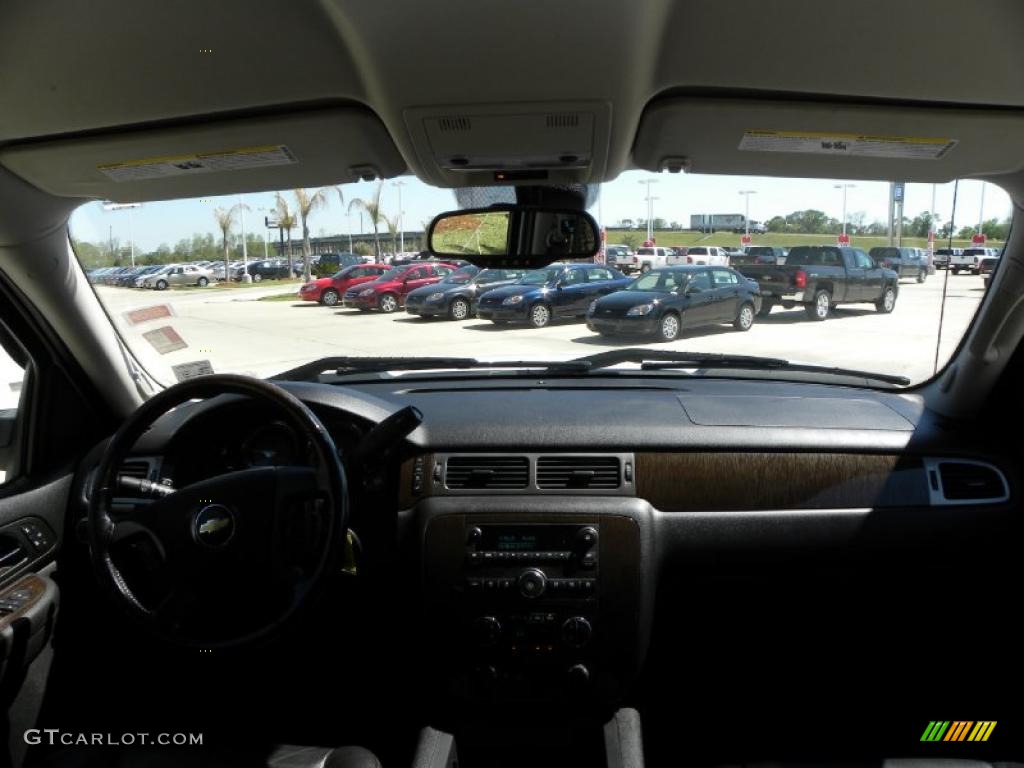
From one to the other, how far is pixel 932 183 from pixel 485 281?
198cm

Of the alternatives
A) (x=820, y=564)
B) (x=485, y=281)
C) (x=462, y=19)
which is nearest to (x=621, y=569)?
(x=820, y=564)

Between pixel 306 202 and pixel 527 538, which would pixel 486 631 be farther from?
pixel 306 202

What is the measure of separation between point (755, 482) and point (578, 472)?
0.68 meters

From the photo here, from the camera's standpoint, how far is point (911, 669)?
3295 millimetres

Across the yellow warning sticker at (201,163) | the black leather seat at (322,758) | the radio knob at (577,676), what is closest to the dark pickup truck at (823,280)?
the radio knob at (577,676)

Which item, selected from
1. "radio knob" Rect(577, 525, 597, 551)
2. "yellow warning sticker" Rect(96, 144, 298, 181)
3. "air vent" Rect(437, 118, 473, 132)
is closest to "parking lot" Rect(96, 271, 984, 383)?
"yellow warning sticker" Rect(96, 144, 298, 181)

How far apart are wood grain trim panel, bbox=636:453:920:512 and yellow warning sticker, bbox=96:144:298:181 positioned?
1853 mm

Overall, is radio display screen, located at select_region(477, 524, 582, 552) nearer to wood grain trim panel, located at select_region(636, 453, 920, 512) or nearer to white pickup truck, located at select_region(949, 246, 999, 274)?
wood grain trim panel, located at select_region(636, 453, 920, 512)

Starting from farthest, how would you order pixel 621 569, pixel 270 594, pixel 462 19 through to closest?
1. pixel 621 569
2. pixel 270 594
3. pixel 462 19

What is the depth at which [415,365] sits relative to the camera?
367 cm

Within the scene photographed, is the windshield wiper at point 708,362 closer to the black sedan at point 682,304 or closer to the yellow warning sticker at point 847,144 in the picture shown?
the black sedan at point 682,304

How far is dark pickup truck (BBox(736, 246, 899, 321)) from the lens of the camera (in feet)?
11.3

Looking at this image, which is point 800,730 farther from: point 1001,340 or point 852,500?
point 1001,340

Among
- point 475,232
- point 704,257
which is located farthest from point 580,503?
point 704,257
